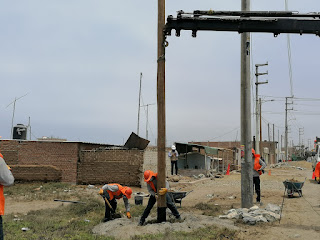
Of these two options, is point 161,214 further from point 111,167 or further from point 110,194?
Result: point 111,167

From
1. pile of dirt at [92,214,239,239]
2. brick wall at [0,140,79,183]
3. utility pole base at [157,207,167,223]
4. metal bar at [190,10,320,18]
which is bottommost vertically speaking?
pile of dirt at [92,214,239,239]

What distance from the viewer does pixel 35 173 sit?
58.1ft

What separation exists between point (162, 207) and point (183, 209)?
9.84ft

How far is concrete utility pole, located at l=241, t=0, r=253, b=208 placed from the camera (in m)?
10.3

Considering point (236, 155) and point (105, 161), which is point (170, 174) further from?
point (236, 155)

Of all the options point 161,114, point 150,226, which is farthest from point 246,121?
point 150,226

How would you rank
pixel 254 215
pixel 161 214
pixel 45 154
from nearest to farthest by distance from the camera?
pixel 161 214, pixel 254 215, pixel 45 154

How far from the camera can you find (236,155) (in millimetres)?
39938

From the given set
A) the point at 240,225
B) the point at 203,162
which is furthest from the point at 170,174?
the point at 240,225

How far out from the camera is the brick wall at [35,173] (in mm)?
17578

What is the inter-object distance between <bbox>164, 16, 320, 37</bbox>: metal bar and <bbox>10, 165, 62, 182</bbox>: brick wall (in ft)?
40.2

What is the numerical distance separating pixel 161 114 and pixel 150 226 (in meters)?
2.74

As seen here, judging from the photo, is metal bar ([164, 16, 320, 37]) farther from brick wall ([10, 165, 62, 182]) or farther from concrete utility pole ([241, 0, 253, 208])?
brick wall ([10, 165, 62, 182])

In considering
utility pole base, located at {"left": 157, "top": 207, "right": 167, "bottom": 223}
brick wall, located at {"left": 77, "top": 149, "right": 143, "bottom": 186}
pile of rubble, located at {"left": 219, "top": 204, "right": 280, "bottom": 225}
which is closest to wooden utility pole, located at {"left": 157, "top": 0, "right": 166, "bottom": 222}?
utility pole base, located at {"left": 157, "top": 207, "right": 167, "bottom": 223}
